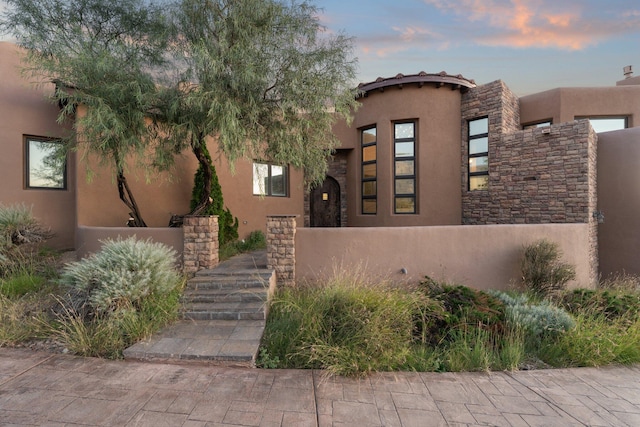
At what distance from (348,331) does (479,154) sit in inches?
346

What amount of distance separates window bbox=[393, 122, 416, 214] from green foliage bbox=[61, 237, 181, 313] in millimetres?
7813

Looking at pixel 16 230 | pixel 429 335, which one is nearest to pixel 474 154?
pixel 429 335

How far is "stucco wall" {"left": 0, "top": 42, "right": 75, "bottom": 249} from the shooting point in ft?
24.0

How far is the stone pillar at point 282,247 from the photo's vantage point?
579 centimetres

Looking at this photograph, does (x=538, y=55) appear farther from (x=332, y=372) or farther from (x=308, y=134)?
(x=332, y=372)

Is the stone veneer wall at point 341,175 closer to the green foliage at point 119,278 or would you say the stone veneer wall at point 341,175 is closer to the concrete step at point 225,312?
the concrete step at point 225,312

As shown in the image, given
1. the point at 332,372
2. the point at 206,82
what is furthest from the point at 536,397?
the point at 206,82

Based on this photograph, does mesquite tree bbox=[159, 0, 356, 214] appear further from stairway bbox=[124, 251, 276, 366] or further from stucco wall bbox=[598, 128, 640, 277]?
stucco wall bbox=[598, 128, 640, 277]

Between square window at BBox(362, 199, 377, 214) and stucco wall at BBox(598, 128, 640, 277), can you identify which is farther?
square window at BBox(362, 199, 377, 214)

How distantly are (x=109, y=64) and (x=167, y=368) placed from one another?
212 inches

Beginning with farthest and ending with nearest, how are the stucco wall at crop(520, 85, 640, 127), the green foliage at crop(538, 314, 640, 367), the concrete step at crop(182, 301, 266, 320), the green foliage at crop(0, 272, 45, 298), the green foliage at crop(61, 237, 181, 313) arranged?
the stucco wall at crop(520, 85, 640, 127)
the green foliage at crop(0, 272, 45, 298)
the concrete step at crop(182, 301, 266, 320)
the green foliage at crop(61, 237, 181, 313)
the green foliage at crop(538, 314, 640, 367)

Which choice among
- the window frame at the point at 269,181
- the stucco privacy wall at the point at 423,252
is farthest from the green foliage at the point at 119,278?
the window frame at the point at 269,181

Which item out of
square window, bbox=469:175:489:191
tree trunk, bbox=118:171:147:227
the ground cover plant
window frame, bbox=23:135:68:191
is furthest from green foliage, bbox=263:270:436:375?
window frame, bbox=23:135:68:191

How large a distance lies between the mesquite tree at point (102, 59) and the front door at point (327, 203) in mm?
6667
